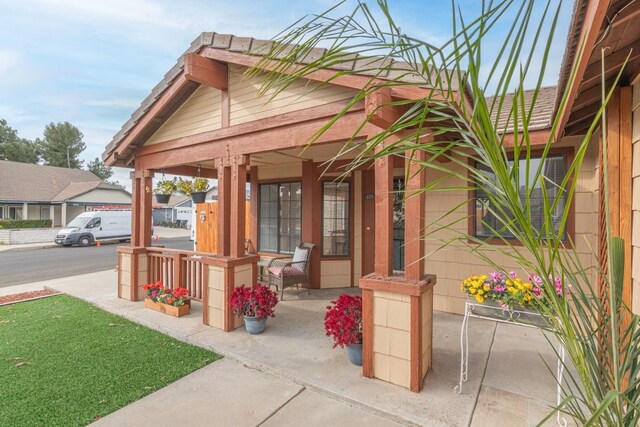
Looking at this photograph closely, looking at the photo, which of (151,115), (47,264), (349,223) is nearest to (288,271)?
(349,223)

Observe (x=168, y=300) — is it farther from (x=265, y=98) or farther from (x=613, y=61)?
(x=613, y=61)

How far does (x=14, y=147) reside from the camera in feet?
101

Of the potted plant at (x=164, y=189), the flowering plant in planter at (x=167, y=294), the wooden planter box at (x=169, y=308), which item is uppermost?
the potted plant at (x=164, y=189)

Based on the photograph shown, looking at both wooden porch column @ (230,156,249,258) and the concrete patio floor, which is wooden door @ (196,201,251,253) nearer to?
the concrete patio floor

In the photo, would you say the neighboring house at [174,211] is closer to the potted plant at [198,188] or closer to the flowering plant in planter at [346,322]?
the potted plant at [198,188]

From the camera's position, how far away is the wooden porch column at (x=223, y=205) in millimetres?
4215

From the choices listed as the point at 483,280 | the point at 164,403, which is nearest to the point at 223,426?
the point at 164,403

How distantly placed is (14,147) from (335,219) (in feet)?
129

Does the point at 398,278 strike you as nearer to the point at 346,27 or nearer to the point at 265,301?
the point at 265,301

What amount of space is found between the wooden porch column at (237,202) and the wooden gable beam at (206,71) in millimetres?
993

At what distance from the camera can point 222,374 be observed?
3.06 m

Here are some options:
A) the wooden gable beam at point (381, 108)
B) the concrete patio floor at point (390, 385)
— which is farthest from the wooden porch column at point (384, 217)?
the concrete patio floor at point (390, 385)

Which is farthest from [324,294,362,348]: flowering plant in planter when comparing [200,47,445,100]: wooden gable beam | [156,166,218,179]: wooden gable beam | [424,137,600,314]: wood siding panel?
[156,166,218,179]: wooden gable beam

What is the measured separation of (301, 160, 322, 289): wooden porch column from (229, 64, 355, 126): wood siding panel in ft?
7.25
